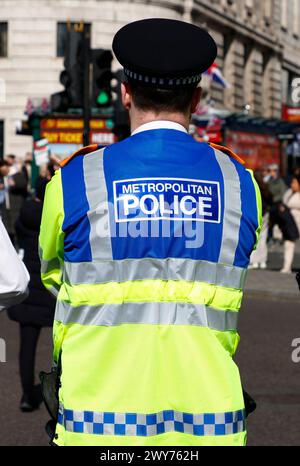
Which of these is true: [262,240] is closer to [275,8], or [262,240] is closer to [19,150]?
[19,150]

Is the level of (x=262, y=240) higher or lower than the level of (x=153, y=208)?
lower

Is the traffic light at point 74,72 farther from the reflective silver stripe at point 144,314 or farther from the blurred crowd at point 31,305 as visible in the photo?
the reflective silver stripe at point 144,314

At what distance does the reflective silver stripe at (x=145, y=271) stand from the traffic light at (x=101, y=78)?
12795 millimetres

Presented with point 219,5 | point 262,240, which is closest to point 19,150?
point 219,5

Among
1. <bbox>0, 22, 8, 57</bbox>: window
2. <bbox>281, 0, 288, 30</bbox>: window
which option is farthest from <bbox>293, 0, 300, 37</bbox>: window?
<bbox>0, 22, 8, 57</bbox>: window

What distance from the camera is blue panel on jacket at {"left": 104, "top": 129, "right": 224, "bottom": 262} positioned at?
8.93 feet

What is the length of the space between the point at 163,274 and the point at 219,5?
4515cm

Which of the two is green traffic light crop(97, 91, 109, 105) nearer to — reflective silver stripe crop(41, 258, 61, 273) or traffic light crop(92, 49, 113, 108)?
traffic light crop(92, 49, 113, 108)

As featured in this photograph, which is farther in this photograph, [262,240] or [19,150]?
[19,150]

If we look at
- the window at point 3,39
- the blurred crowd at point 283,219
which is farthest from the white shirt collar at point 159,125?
the window at point 3,39

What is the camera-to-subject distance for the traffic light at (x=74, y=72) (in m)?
15.3

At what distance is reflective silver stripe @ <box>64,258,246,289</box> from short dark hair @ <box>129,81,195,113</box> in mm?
423
